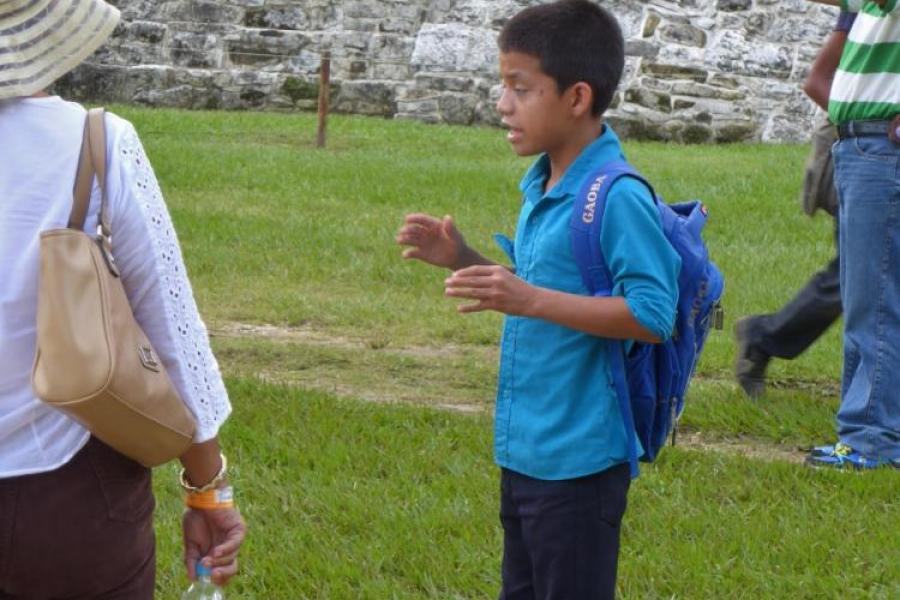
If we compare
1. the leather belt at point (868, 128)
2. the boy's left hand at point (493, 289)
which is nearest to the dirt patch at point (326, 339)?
the leather belt at point (868, 128)

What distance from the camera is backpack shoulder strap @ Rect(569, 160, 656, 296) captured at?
312 cm

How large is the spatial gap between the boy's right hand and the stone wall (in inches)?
471

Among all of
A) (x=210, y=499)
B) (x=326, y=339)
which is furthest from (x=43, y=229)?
(x=326, y=339)

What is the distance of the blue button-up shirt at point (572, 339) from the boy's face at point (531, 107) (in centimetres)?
8

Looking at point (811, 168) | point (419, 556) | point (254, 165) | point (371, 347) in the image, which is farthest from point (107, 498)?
point (254, 165)

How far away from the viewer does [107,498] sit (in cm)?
240

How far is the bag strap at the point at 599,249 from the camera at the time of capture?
3.13m

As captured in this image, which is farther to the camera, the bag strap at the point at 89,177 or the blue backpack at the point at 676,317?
the blue backpack at the point at 676,317

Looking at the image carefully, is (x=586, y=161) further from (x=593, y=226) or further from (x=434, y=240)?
(x=434, y=240)

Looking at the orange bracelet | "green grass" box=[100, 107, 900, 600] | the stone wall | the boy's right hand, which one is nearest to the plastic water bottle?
the orange bracelet

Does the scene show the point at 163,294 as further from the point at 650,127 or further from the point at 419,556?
the point at 650,127

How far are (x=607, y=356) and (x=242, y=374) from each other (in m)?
3.66

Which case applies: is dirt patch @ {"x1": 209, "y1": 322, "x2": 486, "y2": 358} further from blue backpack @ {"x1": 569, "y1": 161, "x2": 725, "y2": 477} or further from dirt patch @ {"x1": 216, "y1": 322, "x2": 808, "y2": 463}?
blue backpack @ {"x1": 569, "y1": 161, "x2": 725, "y2": 477}

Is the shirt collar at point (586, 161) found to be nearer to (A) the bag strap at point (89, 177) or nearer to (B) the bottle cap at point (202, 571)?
(B) the bottle cap at point (202, 571)
